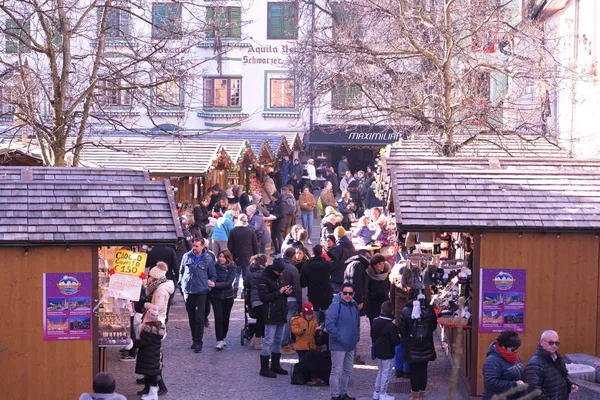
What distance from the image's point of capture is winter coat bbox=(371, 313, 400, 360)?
11.6 m

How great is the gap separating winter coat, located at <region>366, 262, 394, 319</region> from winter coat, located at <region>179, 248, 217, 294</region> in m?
2.36

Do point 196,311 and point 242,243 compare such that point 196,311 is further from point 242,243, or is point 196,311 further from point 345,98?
point 345,98

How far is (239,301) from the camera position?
18594 millimetres

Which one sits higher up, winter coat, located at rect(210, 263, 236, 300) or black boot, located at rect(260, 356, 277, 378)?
winter coat, located at rect(210, 263, 236, 300)

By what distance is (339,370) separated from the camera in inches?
458

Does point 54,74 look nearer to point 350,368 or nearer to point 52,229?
point 52,229

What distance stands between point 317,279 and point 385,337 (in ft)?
7.81

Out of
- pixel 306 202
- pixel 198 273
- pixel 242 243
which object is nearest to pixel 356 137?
pixel 306 202

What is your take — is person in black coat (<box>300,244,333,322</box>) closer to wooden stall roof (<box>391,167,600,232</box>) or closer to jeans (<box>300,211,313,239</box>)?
wooden stall roof (<box>391,167,600,232</box>)

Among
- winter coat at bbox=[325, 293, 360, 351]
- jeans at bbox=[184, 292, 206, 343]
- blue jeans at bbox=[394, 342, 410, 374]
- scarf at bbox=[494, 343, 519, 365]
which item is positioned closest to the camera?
scarf at bbox=[494, 343, 519, 365]

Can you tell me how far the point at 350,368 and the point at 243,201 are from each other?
46.5ft

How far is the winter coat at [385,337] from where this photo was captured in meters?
11.6

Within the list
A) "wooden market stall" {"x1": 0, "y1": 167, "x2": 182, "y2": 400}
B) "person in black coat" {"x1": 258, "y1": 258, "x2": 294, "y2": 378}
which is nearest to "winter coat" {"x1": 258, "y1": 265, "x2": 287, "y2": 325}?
"person in black coat" {"x1": 258, "y1": 258, "x2": 294, "y2": 378}

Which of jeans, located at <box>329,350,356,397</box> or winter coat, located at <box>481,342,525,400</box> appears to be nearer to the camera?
winter coat, located at <box>481,342,525,400</box>
